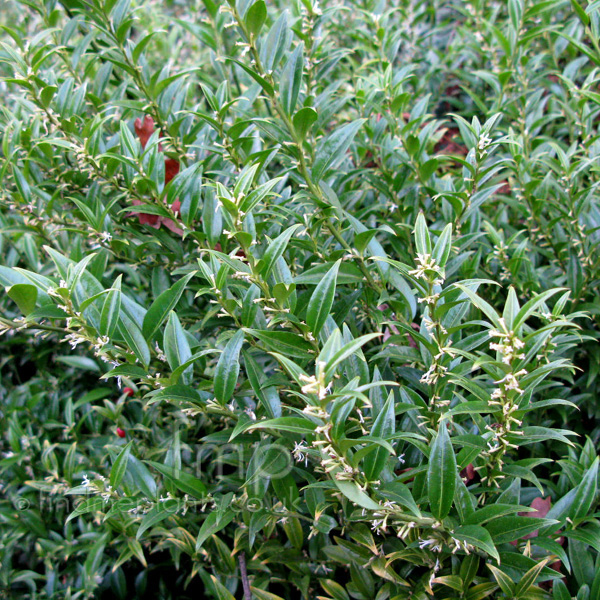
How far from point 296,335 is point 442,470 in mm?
433

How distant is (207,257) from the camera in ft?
5.73

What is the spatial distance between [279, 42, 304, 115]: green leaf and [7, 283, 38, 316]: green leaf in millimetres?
806

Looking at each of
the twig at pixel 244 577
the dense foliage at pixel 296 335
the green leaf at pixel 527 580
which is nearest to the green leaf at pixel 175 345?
the dense foliage at pixel 296 335

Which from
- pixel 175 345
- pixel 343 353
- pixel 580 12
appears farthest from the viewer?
pixel 580 12

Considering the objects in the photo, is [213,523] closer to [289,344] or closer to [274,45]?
[289,344]

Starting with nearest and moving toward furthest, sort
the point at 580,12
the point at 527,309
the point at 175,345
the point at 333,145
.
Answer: the point at 527,309 → the point at 175,345 → the point at 333,145 → the point at 580,12

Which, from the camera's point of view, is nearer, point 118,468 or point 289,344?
point 289,344

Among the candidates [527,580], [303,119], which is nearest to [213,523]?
[527,580]

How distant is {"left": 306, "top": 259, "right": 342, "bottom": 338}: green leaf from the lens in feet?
4.15

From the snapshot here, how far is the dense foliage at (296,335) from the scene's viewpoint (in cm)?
132

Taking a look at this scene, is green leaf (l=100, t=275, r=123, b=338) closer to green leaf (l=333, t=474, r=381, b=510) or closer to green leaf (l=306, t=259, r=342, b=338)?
green leaf (l=306, t=259, r=342, b=338)

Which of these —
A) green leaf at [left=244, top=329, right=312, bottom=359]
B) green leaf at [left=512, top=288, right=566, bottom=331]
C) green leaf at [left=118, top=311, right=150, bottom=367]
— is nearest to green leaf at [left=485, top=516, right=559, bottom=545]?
green leaf at [left=512, top=288, right=566, bottom=331]

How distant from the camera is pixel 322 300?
127 centimetres

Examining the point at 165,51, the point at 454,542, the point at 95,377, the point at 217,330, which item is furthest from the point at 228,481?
the point at 165,51
